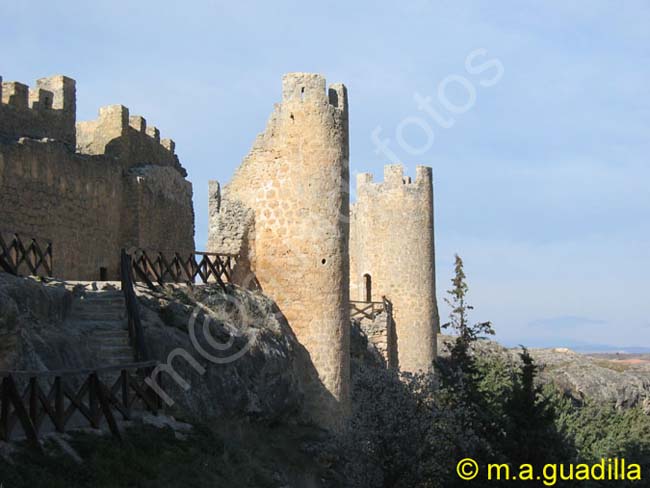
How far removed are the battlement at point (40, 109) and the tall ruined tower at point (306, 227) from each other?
17.5ft

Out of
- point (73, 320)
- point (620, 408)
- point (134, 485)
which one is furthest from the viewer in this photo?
point (620, 408)

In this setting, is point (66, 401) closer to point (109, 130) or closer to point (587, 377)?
point (109, 130)

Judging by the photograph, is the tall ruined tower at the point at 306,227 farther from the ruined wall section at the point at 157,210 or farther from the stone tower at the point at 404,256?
the stone tower at the point at 404,256

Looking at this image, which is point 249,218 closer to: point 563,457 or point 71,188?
point 71,188

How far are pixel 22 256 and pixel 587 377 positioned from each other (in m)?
27.1

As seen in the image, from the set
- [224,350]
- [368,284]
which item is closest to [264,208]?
[224,350]

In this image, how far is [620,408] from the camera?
3656 cm

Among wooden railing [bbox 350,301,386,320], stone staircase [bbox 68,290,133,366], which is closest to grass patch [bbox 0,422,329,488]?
stone staircase [bbox 68,290,133,366]

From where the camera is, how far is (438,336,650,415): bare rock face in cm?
3684

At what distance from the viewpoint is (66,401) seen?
13.2 m

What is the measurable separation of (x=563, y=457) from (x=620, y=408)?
66.1ft

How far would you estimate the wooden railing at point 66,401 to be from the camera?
995 centimetres

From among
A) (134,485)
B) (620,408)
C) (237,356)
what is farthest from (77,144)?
(620,408)

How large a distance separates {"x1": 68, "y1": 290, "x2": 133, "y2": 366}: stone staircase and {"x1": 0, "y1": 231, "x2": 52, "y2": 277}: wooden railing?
109cm
